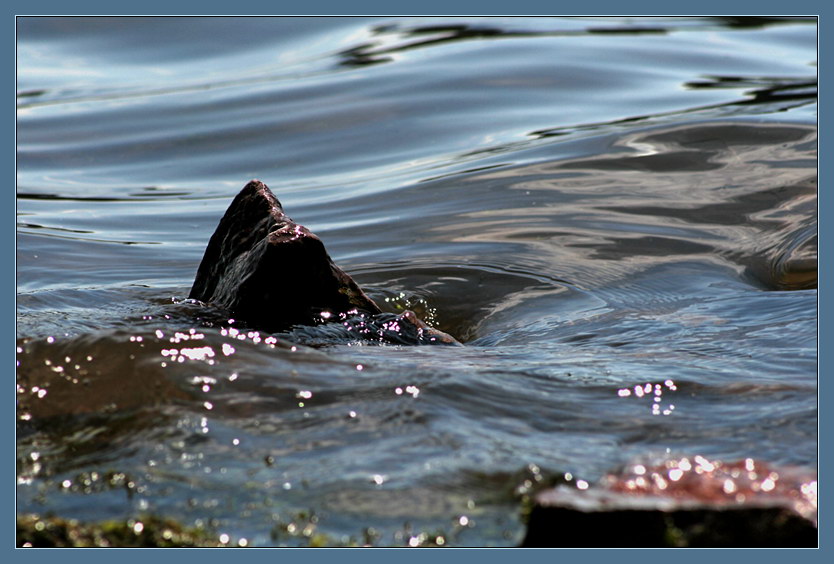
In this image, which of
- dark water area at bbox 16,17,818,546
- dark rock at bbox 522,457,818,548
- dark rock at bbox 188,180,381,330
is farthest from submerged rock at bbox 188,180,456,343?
dark rock at bbox 522,457,818,548

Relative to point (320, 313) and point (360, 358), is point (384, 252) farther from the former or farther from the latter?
point (360, 358)

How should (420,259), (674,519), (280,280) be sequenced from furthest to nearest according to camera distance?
(420,259), (280,280), (674,519)

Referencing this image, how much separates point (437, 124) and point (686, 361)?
557 centimetres

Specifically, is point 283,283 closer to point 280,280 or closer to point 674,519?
point 280,280

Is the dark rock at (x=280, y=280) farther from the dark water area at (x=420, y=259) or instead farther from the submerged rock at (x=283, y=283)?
the dark water area at (x=420, y=259)

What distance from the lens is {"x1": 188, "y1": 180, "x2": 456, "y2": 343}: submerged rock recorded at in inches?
138

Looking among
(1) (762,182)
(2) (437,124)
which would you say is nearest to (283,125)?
(2) (437,124)

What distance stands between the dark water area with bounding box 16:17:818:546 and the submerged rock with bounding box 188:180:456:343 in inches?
5.4

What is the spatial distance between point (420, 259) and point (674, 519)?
10.8 ft

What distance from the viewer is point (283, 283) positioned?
11.5 feet

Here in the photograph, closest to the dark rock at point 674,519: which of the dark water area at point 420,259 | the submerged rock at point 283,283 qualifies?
the dark water area at point 420,259

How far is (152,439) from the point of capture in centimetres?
254

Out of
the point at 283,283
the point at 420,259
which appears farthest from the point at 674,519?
the point at 420,259

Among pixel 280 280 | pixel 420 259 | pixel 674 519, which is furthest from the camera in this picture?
pixel 420 259
